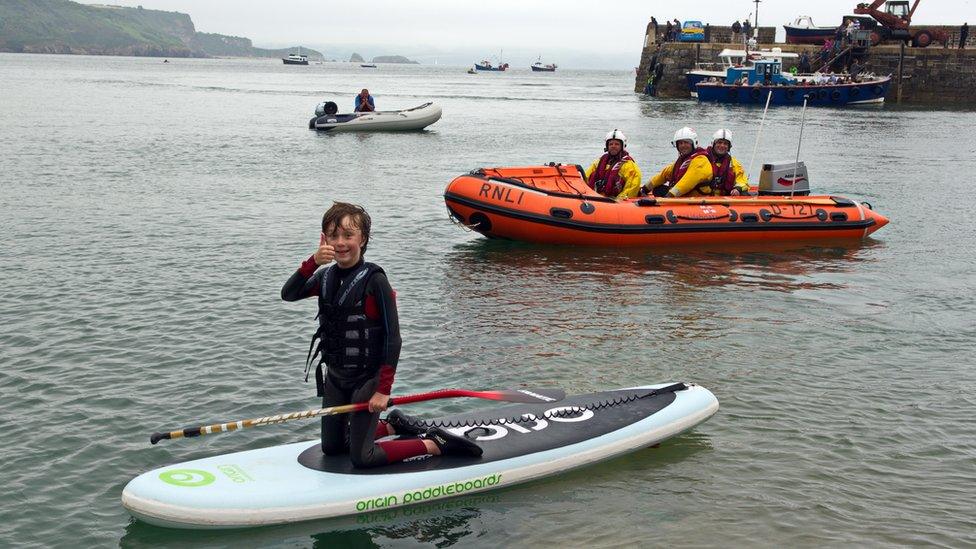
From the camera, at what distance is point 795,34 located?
65.9 metres

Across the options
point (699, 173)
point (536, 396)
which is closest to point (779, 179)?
point (699, 173)

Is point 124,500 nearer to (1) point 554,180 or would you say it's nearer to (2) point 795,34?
(1) point 554,180

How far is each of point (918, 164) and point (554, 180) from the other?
17.3 meters

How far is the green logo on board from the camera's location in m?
6.14

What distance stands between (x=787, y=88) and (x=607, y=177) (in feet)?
138

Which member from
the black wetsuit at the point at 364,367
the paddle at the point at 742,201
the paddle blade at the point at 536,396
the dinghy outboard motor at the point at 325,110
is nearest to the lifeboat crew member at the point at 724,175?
the paddle at the point at 742,201

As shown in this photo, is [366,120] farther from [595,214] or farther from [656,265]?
[656,265]

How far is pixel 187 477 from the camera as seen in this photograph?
621 cm

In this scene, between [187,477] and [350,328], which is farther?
[187,477]

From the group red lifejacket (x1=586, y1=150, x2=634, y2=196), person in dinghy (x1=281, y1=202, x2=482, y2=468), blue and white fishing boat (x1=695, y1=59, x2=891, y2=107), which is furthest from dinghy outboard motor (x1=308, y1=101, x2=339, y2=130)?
person in dinghy (x1=281, y1=202, x2=482, y2=468)

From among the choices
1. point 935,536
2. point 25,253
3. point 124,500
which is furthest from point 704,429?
point 25,253

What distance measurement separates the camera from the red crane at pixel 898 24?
59.3m

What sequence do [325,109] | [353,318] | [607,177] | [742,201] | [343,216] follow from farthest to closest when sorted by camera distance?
[325,109], [607,177], [742,201], [353,318], [343,216]

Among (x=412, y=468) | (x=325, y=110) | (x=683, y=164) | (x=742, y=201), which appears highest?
(x=325, y=110)
